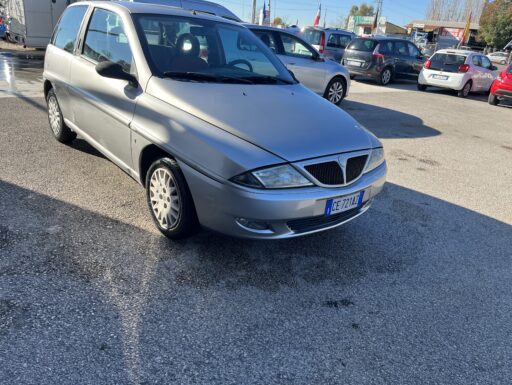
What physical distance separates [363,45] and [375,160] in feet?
41.7

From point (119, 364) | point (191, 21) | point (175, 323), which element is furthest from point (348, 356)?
point (191, 21)

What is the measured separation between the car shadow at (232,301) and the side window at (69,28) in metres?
1.85

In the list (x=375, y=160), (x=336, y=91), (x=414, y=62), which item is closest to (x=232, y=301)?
(x=375, y=160)

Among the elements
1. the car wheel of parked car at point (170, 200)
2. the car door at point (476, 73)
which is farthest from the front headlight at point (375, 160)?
the car door at point (476, 73)

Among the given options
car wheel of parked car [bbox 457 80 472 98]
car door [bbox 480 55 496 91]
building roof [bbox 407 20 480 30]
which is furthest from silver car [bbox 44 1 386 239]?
building roof [bbox 407 20 480 30]

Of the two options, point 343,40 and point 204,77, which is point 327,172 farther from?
point 343,40

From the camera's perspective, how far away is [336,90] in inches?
393

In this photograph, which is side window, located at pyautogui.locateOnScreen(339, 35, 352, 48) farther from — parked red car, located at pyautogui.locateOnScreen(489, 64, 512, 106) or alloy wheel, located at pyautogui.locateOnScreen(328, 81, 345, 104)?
alloy wheel, located at pyautogui.locateOnScreen(328, 81, 345, 104)

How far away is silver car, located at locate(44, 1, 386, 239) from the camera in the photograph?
2.80 metres

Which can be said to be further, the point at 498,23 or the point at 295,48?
the point at 498,23

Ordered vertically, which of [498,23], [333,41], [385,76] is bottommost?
[385,76]

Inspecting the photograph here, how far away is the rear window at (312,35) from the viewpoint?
15.5 m

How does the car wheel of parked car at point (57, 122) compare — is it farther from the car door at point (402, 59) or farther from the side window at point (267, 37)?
the car door at point (402, 59)

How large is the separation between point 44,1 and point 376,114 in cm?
1125
